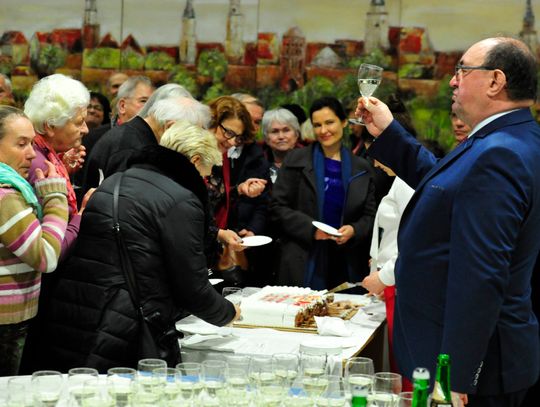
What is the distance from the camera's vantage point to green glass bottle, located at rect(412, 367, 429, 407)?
1894 mm

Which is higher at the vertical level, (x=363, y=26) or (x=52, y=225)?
(x=363, y=26)

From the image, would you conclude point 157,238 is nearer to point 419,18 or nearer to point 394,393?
point 394,393

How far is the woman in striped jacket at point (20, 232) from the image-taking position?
10.1ft

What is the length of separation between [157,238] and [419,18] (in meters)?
4.83

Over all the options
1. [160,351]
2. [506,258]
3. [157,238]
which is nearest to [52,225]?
[157,238]

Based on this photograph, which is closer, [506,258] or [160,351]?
[506,258]

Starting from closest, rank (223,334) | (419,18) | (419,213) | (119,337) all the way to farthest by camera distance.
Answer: (419,213) < (119,337) < (223,334) < (419,18)

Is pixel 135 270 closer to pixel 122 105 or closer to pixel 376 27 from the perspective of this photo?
pixel 122 105

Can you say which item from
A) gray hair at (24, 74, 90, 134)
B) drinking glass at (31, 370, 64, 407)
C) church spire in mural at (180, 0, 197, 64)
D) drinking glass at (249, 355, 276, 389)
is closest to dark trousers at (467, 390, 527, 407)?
drinking glass at (249, 355, 276, 389)

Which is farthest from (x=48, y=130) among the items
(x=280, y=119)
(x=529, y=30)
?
(x=529, y=30)

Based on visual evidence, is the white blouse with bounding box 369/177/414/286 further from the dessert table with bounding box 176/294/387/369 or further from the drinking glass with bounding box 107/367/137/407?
the drinking glass with bounding box 107/367/137/407

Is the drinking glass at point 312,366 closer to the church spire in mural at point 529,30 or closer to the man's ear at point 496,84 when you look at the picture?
the man's ear at point 496,84

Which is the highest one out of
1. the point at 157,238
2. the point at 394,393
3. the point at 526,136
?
the point at 526,136

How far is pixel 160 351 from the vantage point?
127 inches
